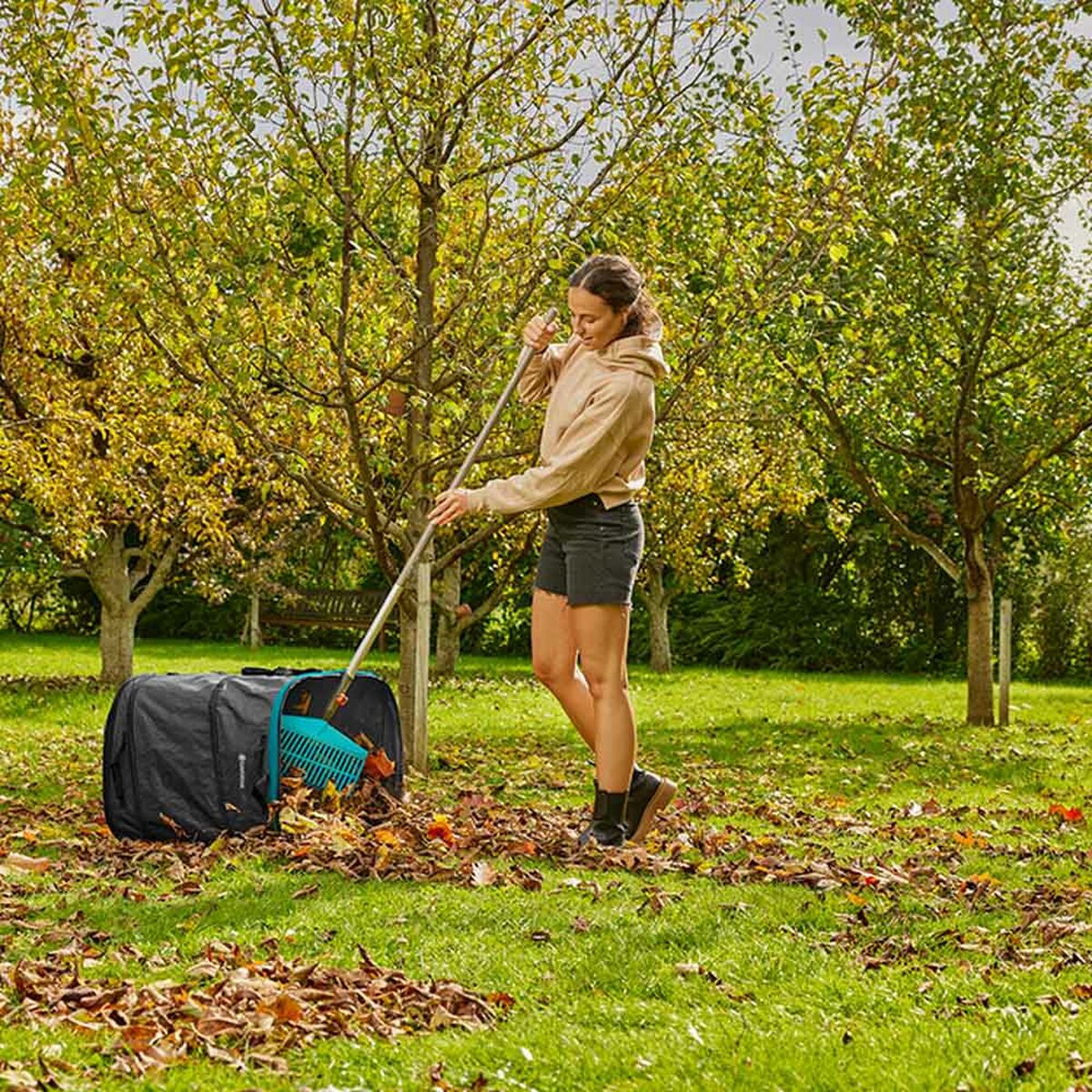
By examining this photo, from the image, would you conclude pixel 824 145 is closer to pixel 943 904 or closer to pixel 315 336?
pixel 315 336

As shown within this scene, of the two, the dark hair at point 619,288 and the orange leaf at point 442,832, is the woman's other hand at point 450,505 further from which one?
the orange leaf at point 442,832

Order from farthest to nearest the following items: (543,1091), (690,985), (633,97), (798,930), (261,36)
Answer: (633,97), (261,36), (798,930), (690,985), (543,1091)

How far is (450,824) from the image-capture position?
6320 millimetres

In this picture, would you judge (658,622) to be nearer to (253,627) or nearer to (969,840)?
(253,627)

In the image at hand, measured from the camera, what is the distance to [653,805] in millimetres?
5938

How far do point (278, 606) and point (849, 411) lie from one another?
11423mm

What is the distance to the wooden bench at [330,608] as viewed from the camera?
20.7 m

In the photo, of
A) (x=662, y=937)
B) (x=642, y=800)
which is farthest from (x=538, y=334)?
(x=662, y=937)

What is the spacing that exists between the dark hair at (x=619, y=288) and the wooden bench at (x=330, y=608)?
15.1 m

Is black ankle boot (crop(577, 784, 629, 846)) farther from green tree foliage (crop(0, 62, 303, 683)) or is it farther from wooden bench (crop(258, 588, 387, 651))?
wooden bench (crop(258, 588, 387, 651))

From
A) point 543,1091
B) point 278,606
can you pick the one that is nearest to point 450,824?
point 543,1091

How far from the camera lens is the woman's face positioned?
5531 millimetres

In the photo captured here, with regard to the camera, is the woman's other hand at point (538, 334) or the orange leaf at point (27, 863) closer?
the orange leaf at point (27, 863)

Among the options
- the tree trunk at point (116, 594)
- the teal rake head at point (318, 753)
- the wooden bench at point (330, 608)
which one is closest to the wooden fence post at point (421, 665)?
the teal rake head at point (318, 753)
